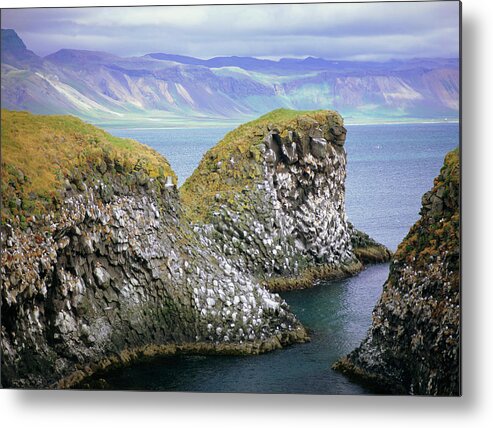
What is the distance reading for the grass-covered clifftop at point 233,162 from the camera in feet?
26.9

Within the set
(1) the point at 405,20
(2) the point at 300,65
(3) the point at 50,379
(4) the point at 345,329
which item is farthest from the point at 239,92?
(3) the point at 50,379

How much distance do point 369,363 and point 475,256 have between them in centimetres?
110

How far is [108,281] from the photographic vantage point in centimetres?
817

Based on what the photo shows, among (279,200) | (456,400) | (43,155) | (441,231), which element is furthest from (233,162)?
(456,400)

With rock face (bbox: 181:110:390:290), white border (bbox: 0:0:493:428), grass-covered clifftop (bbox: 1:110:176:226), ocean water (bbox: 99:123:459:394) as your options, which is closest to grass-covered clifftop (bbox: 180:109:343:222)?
rock face (bbox: 181:110:390:290)

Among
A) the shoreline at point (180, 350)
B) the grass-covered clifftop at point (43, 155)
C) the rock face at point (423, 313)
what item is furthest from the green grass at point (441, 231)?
the grass-covered clifftop at point (43, 155)

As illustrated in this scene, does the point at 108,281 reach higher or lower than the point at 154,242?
lower

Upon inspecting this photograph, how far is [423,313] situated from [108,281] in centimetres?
239

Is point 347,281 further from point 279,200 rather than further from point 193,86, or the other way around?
point 193,86

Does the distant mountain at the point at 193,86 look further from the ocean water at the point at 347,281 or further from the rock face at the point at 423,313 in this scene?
the rock face at the point at 423,313

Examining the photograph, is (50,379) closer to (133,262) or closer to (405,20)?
(133,262)

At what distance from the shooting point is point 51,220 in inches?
312

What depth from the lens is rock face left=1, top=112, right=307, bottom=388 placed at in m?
7.84

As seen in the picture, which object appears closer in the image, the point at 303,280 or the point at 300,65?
the point at 300,65
